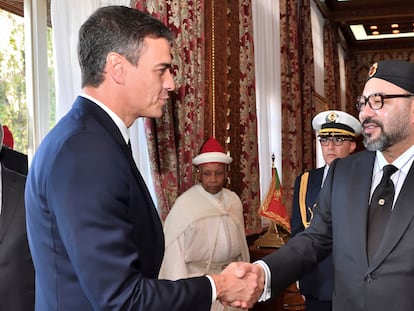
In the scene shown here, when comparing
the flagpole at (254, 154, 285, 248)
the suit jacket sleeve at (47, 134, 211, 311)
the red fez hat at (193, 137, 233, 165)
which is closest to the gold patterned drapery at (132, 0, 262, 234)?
the red fez hat at (193, 137, 233, 165)

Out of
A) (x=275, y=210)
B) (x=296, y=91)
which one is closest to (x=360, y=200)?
(x=275, y=210)

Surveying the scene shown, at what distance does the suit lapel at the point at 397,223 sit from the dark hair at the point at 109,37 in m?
1.14

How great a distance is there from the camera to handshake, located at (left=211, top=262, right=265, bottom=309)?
2111mm

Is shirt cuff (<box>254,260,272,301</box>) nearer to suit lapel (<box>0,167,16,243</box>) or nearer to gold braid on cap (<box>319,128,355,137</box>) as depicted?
suit lapel (<box>0,167,16,243</box>)

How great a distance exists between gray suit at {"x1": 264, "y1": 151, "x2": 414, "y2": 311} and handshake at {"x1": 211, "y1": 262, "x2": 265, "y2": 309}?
169 mm

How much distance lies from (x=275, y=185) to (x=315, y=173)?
142 cm

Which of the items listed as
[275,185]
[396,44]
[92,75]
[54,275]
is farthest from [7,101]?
[396,44]

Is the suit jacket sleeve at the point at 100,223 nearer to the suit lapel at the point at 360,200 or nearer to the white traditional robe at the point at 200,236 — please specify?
the suit lapel at the point at 360,200

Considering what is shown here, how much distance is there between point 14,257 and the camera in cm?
255

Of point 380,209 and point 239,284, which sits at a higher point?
point 380,209

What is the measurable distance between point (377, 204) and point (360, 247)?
192 millimetres

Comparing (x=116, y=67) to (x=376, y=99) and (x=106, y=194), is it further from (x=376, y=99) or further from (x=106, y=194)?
(x=376, y=99)

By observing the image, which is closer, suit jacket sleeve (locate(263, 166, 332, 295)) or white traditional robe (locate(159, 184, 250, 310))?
suit jacket sleeve (locate(263, 166, 332, 295))

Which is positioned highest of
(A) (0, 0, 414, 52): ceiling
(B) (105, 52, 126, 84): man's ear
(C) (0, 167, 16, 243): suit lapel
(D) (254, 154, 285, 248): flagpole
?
(A) (0, 0, 414, 52): ceiling
